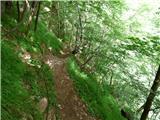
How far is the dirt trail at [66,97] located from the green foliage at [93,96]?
37 cm

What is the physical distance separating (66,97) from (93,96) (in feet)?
6.18

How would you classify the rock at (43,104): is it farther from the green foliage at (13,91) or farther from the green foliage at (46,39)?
the green foliage at (46,39)

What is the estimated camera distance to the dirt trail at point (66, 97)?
8.89 m

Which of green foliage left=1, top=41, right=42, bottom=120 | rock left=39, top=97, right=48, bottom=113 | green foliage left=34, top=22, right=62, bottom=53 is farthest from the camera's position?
green foliage left=34, top=22, right=62, bottom=53

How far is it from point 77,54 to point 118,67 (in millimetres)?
2785

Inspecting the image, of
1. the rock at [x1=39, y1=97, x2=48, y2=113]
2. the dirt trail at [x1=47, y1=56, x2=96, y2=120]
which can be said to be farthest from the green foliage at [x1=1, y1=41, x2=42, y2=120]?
the dirt trail at [x1=47, y1=56, x2=96, y2=120]

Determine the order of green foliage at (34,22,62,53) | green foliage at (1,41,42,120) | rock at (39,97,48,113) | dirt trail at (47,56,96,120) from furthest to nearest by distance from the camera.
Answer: green foliage at (34,22,62,53)
dirt trail at (47,56,96,120)
rock at (39,97,48,113)
green foliage at (1,41,42,120)

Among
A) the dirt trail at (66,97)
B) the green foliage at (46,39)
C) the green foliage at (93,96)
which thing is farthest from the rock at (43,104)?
the green foliage at (46,39)

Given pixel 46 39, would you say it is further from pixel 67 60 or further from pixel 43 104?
pixel 43 104

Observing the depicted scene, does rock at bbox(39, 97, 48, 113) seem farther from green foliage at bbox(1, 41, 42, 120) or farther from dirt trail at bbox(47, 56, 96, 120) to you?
dirt trail at bbox(47, 56, 96, 120)

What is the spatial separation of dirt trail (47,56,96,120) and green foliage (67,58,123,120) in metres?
0.37

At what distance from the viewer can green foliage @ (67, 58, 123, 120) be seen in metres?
10.7

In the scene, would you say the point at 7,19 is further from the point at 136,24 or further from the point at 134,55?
the point at 136,24

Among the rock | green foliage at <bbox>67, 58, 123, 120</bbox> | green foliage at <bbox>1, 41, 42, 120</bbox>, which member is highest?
green foliage at <bbox>1, 41, 42, 120</bbox>
